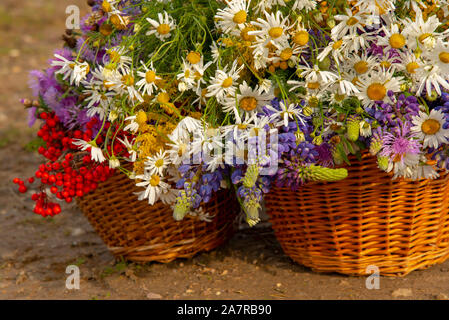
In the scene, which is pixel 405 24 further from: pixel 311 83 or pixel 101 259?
pixel 101 259

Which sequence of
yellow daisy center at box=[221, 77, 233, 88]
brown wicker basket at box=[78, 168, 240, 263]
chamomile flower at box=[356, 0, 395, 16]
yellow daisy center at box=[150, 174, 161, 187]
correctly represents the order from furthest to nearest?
brown wicker basket at box=[78, 168, 240, 263]
yellow daisy center at box=[150, 174, 161, 187]
yellow daisy center at box=[221, 77, 233, 88]
chamomile flower at box=[356, 0, 395, 16]

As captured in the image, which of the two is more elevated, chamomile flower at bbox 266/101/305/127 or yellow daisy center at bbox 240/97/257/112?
yellow daisy center at bbox 240/97/257/112

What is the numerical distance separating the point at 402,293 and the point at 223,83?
0.90 metres

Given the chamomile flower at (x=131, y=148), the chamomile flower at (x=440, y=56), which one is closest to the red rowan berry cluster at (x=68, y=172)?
the chamomile flower at (x=131, y=148)

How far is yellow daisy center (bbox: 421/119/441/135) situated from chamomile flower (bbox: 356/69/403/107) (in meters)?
0.13

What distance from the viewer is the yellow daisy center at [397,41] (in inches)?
60.4

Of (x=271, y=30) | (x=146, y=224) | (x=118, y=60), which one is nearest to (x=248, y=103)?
(x=271, y=30)

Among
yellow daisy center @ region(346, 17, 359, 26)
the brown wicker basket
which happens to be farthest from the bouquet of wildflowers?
the brown wicker basket

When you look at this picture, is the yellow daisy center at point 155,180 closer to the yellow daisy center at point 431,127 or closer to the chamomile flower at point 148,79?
the chamomile flower at point 148,79

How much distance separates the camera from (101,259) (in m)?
2.32

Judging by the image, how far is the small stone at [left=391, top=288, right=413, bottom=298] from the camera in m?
1.79

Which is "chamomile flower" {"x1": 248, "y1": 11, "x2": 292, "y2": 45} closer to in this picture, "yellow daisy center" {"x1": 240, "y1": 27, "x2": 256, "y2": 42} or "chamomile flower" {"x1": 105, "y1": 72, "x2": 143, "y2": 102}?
"yellow daisy center" {"x1": 240, "y1": 27, "x2": 256, "y2": 42}

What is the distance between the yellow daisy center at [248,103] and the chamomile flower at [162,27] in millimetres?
312

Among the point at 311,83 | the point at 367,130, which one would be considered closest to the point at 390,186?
the point at 367,130
